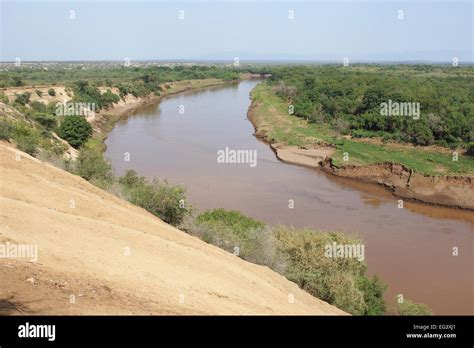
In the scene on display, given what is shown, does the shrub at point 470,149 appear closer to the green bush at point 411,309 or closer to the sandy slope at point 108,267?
the green bush at point 411,309

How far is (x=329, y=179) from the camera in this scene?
37.3 m

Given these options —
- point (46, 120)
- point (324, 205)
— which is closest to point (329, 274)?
point (324, 205)

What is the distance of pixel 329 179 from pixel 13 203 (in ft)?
92.4

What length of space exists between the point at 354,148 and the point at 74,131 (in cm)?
2499

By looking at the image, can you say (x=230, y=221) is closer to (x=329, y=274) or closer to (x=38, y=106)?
(x=329, y=274)

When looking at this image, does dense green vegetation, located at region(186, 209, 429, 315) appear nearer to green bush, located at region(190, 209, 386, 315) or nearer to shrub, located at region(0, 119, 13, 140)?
green bush, located at region(190, 209, 386, 315)

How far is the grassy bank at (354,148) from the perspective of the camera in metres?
35.4

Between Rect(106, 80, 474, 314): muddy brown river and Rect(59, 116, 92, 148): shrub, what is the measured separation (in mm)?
3332

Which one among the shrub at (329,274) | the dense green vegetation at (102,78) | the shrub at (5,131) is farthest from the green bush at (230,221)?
the dense green vegetation at (102,78)

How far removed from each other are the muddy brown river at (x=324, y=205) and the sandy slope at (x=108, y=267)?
7588mm

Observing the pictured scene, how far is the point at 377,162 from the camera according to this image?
37.4 metres

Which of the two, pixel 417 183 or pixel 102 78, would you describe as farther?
pixel 102 78
